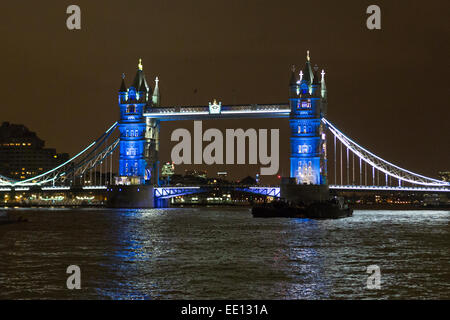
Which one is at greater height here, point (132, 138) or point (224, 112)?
point (224, 112)

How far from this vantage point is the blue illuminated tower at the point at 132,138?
102 metres

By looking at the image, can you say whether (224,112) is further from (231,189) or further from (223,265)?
(223,265)

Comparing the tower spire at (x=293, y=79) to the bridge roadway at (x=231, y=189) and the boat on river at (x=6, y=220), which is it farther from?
the boat on river at (x=6, y=220)

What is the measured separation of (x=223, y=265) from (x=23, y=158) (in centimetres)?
15975

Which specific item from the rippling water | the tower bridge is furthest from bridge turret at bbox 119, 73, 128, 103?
the rippling water

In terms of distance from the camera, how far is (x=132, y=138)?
337 ft

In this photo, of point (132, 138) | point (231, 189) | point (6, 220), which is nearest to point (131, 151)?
point (132, 138)

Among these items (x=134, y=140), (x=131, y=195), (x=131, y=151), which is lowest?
(x=131, y=195)

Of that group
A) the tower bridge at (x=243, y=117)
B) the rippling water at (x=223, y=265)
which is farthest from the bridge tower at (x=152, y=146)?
the rippling water at (x=223, y=265)

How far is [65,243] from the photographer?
38750 millimetres

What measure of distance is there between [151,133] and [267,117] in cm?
1786
